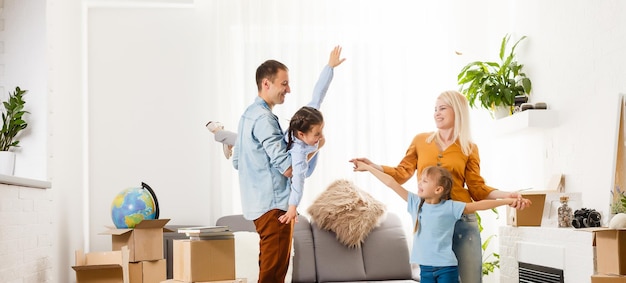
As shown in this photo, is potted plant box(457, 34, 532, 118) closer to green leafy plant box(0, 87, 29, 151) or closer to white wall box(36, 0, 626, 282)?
white wall box(36, 0, 626, 282)

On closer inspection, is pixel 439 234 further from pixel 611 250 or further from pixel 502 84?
pixel 502 84

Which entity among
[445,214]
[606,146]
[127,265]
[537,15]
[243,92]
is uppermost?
[537,15]

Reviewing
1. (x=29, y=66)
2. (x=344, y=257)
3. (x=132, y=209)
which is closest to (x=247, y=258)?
(x=344, y=257)

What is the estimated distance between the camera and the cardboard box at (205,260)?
3352 millimetres

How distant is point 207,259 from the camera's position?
3.38m

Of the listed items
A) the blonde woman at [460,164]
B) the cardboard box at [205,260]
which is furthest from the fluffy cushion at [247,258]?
the blonde woman at [460,164]

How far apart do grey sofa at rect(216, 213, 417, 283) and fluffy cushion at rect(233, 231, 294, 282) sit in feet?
0.71

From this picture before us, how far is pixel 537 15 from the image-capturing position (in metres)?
5.27

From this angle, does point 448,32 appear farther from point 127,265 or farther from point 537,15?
point 127,265

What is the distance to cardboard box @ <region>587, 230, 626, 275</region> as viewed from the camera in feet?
10.8

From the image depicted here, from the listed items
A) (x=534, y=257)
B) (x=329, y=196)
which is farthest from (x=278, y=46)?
(x=534, y=257)

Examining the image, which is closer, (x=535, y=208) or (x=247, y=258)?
(x=535, y=208)

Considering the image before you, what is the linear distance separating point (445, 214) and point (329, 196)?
94.2 inches

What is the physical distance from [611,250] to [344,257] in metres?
2.46
